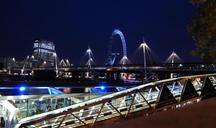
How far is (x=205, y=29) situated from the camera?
10875 mm

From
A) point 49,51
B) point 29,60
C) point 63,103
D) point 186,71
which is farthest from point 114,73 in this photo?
point 63,103

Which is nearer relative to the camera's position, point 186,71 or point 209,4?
point 209,4

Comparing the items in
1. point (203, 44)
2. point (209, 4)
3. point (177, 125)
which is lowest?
point (177, 125)

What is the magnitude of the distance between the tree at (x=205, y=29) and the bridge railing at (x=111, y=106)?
93.2 inches

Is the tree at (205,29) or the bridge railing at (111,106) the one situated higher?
the tree at (205,29)

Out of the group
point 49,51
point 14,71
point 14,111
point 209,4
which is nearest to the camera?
point 14,111

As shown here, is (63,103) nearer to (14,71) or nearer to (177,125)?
(177,125)

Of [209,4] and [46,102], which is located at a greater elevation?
[209,4]

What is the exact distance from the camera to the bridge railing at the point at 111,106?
952 centimetres

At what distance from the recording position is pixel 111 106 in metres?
12.0

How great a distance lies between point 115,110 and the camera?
12219 mm

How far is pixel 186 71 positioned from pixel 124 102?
3162 inches

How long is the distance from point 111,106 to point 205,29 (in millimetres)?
3347

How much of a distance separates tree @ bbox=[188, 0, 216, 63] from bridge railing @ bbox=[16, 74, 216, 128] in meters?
2.37
